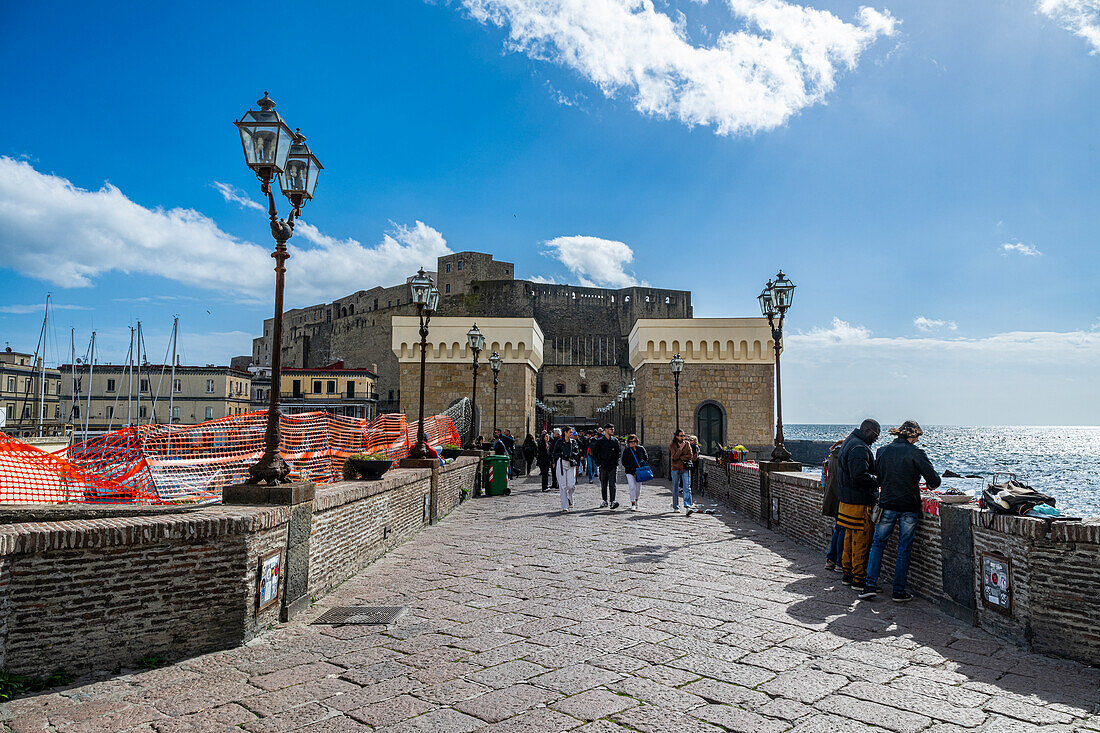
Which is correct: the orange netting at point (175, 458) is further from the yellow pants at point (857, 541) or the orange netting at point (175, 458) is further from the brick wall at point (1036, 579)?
the brick wall at point (1036, 579)

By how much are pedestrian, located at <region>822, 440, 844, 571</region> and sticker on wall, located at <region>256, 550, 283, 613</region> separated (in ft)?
17.7

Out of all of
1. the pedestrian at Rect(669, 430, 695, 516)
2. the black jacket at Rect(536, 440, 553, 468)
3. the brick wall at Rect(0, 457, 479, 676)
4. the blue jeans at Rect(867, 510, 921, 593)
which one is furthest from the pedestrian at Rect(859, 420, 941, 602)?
the black jacket at Rect(536, 440, 553, 468)

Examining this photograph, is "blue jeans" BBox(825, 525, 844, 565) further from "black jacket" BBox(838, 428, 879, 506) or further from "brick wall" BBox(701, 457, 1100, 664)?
"brick wall" BBox(701, 457, 1100, 664)

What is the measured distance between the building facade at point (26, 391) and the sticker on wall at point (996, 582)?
56.2 m

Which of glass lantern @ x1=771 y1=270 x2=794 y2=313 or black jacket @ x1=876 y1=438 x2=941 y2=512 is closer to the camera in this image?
black jacket @ x1=876 y1=438 x2=941 y2=512

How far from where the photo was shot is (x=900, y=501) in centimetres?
589

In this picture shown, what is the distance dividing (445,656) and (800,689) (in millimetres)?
2191

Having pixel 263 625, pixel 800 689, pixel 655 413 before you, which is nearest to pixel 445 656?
pixel 263 625

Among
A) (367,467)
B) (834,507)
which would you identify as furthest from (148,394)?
(834,507)

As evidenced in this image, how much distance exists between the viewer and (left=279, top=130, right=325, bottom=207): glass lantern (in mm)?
6418

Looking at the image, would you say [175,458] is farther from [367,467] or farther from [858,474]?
[858,474]

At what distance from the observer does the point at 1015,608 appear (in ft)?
14.9

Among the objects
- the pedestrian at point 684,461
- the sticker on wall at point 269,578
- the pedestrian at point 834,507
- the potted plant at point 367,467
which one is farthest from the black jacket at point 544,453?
the sticker on wall at point 269,578

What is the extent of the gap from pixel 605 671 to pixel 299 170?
5.29m
